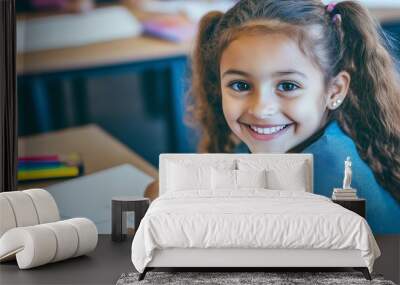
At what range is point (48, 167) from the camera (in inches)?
309

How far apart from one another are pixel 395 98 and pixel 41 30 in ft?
13.2

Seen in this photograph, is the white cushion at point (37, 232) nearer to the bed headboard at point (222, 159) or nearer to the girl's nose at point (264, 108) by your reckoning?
the bed headboard at point (222, 159)

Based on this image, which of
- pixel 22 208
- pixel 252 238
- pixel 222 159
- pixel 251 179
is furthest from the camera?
pixel 222 159

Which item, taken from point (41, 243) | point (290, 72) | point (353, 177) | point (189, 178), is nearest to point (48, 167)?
point (189, 178)

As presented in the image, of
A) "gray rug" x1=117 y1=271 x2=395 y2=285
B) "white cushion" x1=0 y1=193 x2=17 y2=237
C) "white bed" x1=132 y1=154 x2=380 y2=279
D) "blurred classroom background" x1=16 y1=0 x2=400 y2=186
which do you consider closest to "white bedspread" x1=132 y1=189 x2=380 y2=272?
"white bed" x1=132 y1=154 x2=380 y2=279

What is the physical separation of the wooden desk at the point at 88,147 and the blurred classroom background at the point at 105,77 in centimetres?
1

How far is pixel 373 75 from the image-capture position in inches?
296

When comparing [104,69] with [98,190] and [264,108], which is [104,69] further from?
[264,108]

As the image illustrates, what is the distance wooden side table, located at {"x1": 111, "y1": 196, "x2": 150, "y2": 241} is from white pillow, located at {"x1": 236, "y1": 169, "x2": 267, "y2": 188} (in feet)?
3.22

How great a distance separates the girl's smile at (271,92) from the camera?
7.46 metres

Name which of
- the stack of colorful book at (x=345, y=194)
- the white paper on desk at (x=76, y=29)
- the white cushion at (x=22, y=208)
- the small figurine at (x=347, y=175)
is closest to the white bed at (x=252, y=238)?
the white cushion at (x=22, y=208)

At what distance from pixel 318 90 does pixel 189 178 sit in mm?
1776

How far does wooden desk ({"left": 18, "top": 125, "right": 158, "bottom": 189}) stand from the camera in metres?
7.75

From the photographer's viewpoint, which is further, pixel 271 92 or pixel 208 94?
pixel 208 94
